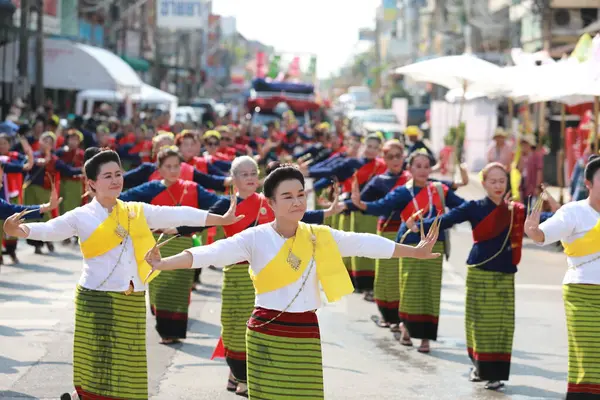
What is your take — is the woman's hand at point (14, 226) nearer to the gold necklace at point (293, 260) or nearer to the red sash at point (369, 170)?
the gold necklace at point (293, 260)

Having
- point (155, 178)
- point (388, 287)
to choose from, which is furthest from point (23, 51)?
point (388, 287)

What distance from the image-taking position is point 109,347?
778 centimetres

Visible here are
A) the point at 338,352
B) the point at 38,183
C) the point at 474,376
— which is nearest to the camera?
the point at 474,376

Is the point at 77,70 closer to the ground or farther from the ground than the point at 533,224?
farther from the ground

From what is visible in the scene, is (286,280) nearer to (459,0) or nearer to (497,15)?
(497,15)

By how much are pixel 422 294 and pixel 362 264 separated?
11.5 ft

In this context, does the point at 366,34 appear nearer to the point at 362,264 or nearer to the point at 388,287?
the point at 362,264

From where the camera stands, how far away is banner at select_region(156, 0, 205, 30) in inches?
3295

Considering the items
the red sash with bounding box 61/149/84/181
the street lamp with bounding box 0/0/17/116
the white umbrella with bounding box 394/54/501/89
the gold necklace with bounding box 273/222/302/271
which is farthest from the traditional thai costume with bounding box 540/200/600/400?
the street lamp with bounding box 0/0/17/116

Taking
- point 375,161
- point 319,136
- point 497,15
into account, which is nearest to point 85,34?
point 497,15

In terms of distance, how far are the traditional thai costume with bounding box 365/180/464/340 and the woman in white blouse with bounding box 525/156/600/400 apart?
116 inches

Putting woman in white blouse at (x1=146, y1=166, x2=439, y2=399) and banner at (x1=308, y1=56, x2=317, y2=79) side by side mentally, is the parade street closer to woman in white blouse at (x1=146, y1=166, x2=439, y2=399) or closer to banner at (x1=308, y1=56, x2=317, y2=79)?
woman in white blouse at (x1=146, y1=166, x2=439, y2=399)

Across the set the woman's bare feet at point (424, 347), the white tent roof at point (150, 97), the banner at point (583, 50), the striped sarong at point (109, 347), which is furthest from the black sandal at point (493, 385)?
the white tent roof at point (150, 97)

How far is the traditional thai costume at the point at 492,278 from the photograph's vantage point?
983 cm
